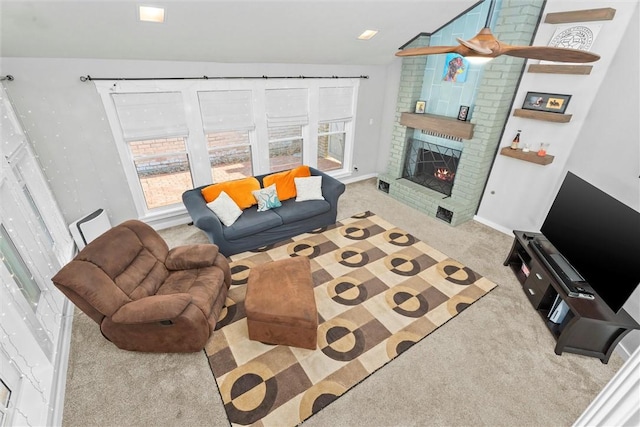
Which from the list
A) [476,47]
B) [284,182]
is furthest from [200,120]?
[476,47]

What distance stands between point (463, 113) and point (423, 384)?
12.8 feet

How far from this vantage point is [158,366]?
8.44 ft

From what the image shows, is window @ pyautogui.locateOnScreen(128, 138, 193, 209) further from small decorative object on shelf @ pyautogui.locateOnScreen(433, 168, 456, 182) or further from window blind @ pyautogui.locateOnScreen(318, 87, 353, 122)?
small decorative object on shelf @ pyautogui.locateOnScreen(433, 168, 456, 182)

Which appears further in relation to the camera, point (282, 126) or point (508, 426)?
point (282, 126)

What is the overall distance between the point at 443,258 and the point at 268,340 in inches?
99.5

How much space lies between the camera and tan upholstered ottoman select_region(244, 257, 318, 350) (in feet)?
8.41

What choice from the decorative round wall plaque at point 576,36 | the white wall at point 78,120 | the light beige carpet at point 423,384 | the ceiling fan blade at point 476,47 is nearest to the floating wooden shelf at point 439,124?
the decorative round wall plaque at point 576,36

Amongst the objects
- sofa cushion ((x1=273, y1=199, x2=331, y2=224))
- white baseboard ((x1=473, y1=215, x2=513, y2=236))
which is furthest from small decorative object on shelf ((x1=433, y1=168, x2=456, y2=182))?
sofa cushion ((x1=273, y1=199, x2=331, y2=224))

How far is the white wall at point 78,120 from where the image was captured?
3232mm

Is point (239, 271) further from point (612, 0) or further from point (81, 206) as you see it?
point (612, 0)

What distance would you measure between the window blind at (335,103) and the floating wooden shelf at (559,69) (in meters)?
2.74

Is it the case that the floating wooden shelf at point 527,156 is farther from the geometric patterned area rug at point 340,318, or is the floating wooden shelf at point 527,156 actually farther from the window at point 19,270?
the window at point 19,270

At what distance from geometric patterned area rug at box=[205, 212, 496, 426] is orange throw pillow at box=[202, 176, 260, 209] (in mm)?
737

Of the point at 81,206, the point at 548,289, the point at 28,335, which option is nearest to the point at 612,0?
the point at 548,289
